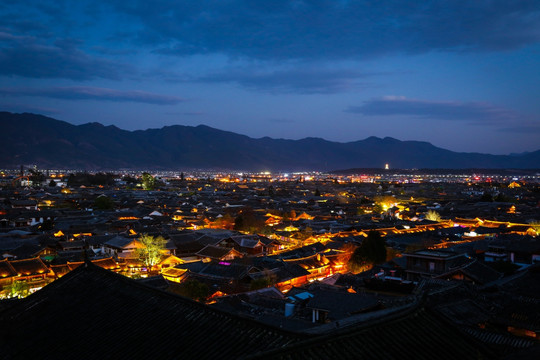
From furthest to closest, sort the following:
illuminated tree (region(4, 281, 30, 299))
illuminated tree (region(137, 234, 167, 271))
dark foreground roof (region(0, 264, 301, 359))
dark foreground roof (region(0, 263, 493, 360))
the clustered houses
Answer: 1. illuminated tree (region(137, 234, 167, 271))
2. illuminated tree (region(4, 281, 30, 299))
3. the clustered houses
4. dark foreground roof (region(0, 264, 301, 359))
5. dark foreground roof (region(0, 263, 493, 360))

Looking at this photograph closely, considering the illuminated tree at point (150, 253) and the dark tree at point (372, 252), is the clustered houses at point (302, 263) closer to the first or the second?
the illuminated tree at point (150, 253)

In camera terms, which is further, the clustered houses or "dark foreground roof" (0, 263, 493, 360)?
the clustered houses

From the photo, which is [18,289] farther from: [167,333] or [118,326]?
[167,333]

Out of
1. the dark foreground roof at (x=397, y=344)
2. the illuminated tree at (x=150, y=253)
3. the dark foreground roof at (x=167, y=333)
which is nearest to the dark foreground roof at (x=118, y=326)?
the dark foreground roof at (x=167, y=333)

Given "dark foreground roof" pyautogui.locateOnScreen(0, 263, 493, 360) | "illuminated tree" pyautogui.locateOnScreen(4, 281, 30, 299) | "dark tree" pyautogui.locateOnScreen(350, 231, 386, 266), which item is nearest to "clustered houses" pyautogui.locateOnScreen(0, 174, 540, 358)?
"illuminated tree" pyautogui.locateOnScreen(4, 281, 30, 299)

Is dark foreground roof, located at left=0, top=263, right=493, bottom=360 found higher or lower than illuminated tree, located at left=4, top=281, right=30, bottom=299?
higher

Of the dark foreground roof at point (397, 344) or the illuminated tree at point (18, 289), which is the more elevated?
the dark foreground roof at point (397, 344)

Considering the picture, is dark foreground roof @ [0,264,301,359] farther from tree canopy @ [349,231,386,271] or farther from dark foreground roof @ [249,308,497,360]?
tree canopy @ [349,231,386,271]

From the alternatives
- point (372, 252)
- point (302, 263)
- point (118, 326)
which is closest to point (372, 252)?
point (372, 252)

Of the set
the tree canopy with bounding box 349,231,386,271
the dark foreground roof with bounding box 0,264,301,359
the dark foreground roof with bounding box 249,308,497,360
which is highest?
the dark foreground roof with bounding box 249,308,497,360
